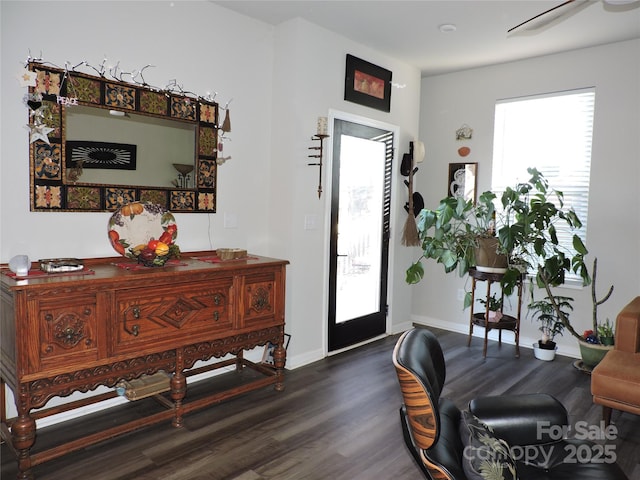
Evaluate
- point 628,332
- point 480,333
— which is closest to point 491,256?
point 480,333

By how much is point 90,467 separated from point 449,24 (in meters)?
3.81

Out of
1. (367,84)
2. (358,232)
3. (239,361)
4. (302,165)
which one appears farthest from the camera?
(358,232)

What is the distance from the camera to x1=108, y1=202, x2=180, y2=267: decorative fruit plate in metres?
2.73

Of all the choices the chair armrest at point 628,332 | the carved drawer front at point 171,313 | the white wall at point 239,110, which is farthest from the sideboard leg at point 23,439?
the chair armrest at point 628,332

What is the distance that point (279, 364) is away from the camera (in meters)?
3.33

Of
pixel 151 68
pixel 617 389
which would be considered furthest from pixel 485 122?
pixel 151 68

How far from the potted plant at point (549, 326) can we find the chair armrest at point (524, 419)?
2353 millimetres

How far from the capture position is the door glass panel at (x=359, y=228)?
4164 millimetres

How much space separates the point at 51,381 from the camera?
2.26 m

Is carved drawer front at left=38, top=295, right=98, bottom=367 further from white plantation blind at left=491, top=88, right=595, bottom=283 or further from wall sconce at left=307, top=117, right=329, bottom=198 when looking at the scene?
white plantation blind at left=491, top=88, right=595, bottom=283

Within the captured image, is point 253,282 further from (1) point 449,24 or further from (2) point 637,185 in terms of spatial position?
(2) point 637,185

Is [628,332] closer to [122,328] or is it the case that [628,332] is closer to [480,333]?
[480,333]

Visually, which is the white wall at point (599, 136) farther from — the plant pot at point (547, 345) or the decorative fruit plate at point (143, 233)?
the decorative fruit plate at point (143, 233)

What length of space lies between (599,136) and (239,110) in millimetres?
3118
